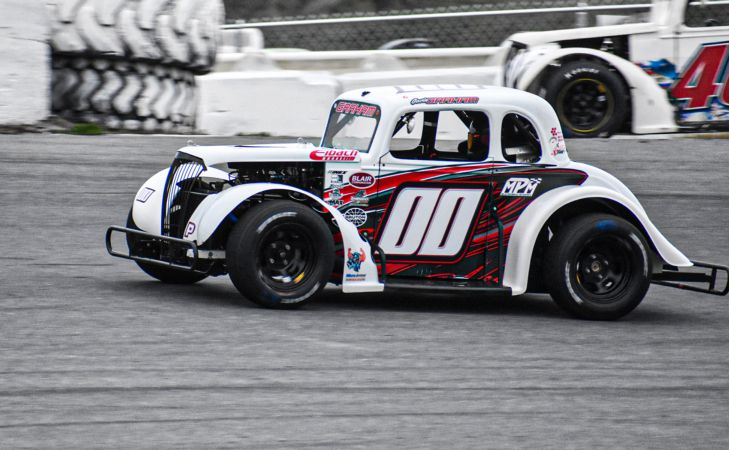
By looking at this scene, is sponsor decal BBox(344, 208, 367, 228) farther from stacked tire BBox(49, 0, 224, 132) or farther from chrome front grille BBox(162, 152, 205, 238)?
stacked tire BBox(49, 0, 224, 132)

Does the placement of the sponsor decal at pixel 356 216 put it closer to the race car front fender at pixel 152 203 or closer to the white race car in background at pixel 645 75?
the race car front fender at pixel 152 203

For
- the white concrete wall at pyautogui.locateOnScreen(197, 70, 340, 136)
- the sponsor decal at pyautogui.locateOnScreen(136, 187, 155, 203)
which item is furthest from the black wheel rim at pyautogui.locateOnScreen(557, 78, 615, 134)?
the sponsor decal at pyautogui.locateOnScreen(136, 187, 155, 203)

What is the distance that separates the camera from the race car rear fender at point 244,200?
7371mm

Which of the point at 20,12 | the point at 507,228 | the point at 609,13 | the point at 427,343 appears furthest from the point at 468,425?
the point at 609,13

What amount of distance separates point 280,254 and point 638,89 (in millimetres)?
6961

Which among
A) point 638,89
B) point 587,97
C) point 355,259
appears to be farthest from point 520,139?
point 638,89

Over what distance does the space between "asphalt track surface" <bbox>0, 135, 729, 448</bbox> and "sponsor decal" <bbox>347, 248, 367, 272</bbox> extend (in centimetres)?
31

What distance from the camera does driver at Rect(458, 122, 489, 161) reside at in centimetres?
801

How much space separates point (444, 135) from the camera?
26.6 ft

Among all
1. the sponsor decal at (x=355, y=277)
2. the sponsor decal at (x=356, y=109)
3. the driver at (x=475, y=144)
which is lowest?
the sponsor decal at (x=355, y=277)

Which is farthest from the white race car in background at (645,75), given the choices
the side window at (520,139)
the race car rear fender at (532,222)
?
the race car rear fender at (532,222)

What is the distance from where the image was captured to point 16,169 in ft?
36.4

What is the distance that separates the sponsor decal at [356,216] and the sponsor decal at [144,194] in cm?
147

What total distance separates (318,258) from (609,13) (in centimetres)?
834
